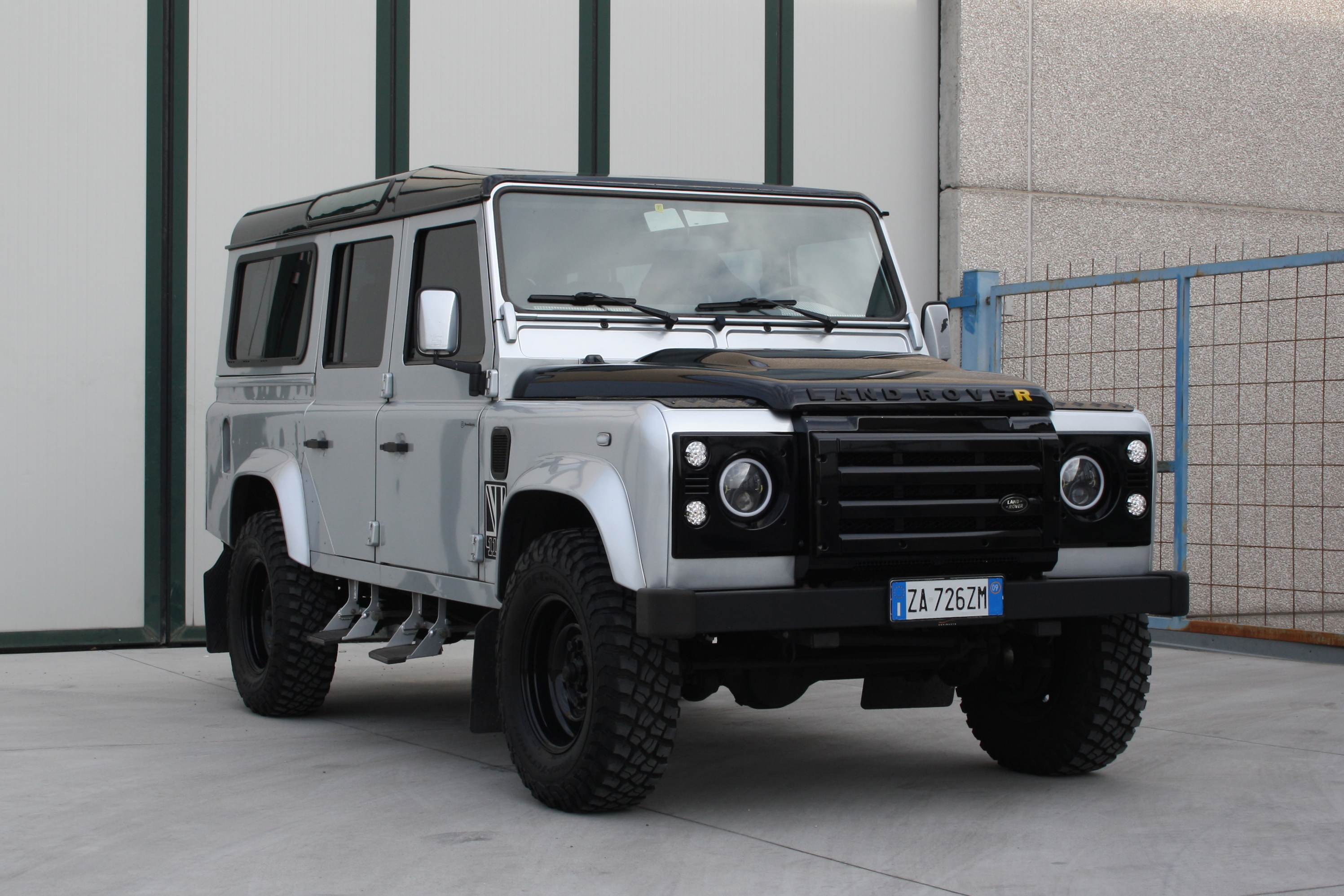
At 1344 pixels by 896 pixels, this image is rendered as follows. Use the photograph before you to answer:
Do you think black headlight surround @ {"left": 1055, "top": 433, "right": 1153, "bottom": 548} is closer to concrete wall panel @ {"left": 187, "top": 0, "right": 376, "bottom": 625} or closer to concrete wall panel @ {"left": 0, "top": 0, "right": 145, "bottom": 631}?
concrete wall panel @ {"left": 187, "top": 0, "right": 376, "bottom": 625}

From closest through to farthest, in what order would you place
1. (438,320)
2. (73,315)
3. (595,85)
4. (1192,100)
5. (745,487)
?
(745,487) < (438,320) < (73,315) < (595,85) < (1192,100)

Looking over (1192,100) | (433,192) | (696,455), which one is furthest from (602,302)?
(1192,100)

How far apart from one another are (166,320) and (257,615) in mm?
2852

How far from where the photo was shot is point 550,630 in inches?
205

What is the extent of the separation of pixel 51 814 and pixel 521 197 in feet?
8.67

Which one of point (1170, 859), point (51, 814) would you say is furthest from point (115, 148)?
point (1170, 859)

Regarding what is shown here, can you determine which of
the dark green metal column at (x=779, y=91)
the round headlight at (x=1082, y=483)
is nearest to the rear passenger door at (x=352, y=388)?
the round headlight at (x=1082, y=483)

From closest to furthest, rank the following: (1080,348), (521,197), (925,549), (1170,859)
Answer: (1170,859)
(925,549)
(521,197)
(1080,348)

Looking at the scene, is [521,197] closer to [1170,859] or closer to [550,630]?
[550,630]

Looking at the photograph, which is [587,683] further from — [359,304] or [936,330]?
[359,304]

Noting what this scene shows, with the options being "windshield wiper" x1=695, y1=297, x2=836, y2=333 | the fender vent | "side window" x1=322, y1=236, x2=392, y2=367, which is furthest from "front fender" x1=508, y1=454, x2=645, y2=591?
"side window" x1=322, y1=236, x2=392, y2=367

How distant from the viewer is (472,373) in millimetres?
5691

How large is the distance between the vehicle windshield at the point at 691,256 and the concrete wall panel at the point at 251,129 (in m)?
4.42

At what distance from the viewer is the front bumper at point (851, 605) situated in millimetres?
4496
